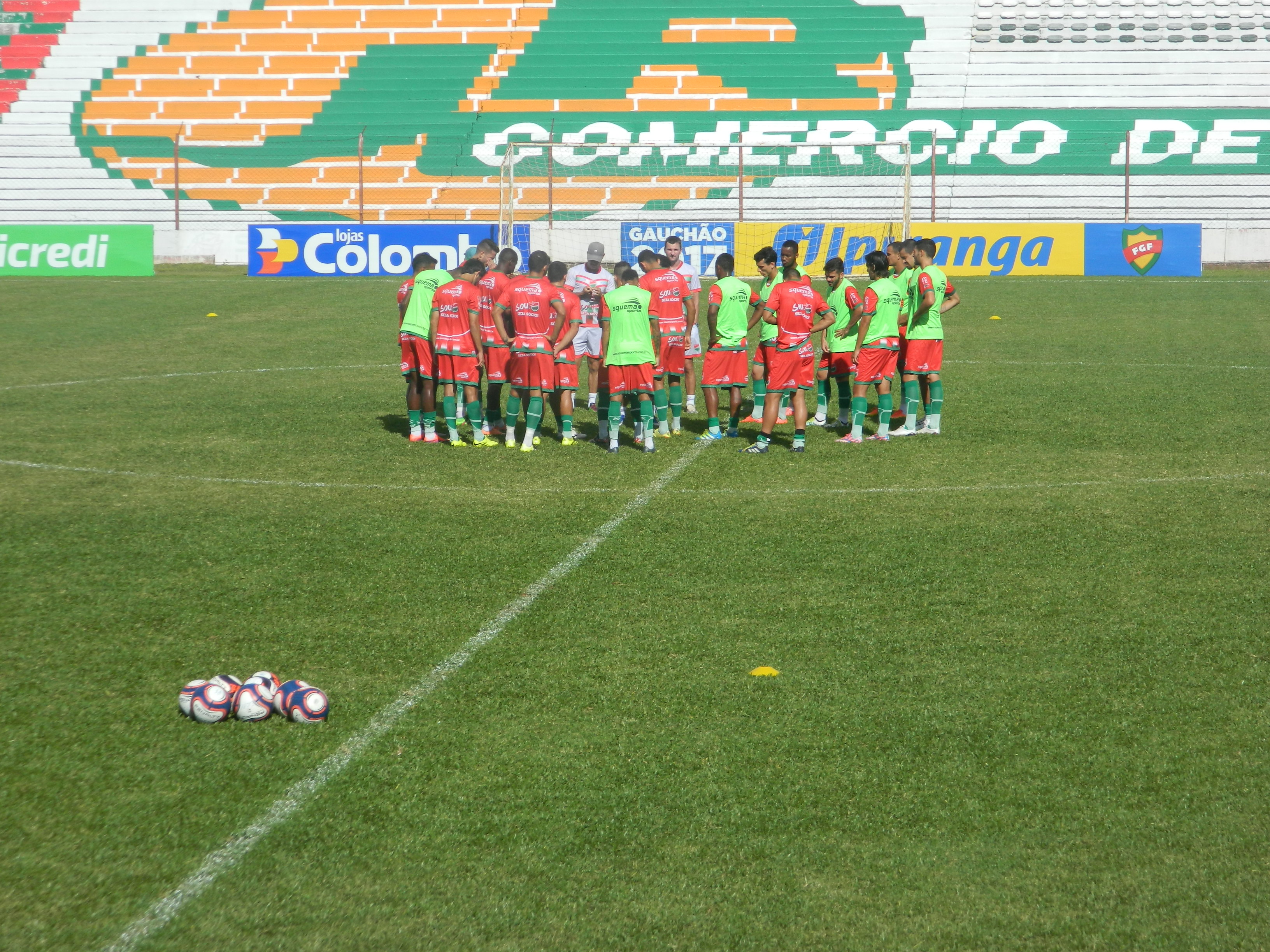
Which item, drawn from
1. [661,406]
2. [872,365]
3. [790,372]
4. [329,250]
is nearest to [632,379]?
[661,406]

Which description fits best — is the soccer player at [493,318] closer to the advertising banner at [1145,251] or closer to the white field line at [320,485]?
the white field line at [320,485]

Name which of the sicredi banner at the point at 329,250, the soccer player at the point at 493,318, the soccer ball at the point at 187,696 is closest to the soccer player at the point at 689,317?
the soccer player at the point at 493,318

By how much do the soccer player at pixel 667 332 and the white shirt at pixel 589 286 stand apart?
0.73 meters

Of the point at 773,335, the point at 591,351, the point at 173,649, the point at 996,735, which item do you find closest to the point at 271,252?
the point at 591,351

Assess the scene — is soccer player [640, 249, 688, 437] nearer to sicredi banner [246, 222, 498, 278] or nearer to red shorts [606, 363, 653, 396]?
red shorts [606, 363, 653, 396]

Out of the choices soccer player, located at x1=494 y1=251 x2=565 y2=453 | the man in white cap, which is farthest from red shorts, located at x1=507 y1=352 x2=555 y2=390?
the man in white cap

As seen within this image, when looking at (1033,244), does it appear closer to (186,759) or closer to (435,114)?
(435,114)

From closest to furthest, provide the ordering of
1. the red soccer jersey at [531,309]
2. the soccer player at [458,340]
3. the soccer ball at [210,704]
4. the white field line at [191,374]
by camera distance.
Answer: the soccer ball at [210,704]
the red soccer jersey at [531,309]
the soccer player at [458,340]
the white field line at [191,374]

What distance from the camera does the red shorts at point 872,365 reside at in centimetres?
1321

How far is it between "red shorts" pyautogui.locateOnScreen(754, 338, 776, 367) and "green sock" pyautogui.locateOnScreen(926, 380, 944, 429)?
1.75 m

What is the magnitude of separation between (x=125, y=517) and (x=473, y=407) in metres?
4.23

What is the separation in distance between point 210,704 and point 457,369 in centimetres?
738

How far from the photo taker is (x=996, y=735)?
582cm

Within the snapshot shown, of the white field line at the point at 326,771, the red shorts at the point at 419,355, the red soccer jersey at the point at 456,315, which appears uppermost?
the red soccer jersey at the point at 456,315
